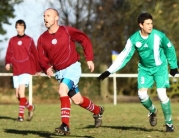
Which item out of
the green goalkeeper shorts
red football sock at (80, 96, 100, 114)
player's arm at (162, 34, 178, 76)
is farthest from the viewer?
the green goalkeeper shorts

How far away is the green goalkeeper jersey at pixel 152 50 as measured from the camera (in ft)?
37.3

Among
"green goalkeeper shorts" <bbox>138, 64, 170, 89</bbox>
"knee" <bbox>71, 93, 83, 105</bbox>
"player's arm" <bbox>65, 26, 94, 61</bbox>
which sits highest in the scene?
"player's arm" <bbox>65, 26, 94, 61</bbox>

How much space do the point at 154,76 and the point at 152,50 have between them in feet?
1.88

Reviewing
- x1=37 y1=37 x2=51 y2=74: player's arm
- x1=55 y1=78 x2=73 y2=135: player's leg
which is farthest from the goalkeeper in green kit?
x1=37 y1=37 x2=51 y2=74: player's arm

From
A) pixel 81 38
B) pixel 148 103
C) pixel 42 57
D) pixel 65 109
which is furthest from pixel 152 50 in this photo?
pixel 65 109

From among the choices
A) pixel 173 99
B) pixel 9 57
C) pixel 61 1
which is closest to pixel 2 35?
pixel 61 1

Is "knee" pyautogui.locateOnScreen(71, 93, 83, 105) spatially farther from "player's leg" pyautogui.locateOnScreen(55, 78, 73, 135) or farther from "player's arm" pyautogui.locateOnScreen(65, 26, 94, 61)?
"player's arm" pyautogui.locateOnScreen(65, 26, 94, 61)

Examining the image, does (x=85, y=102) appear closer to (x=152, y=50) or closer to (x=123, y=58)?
(x=123, y=58)

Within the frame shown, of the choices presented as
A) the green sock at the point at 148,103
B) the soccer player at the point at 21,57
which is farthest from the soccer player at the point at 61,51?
the soccer player at the point at 21,57

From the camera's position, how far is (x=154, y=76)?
11.8 metres

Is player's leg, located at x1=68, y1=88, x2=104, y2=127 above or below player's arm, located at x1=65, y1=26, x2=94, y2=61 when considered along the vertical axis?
below

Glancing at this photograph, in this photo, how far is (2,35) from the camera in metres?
32.1

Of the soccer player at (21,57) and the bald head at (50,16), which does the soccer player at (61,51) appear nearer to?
the bald head at (50,16)

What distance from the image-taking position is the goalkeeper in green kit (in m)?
11.4
